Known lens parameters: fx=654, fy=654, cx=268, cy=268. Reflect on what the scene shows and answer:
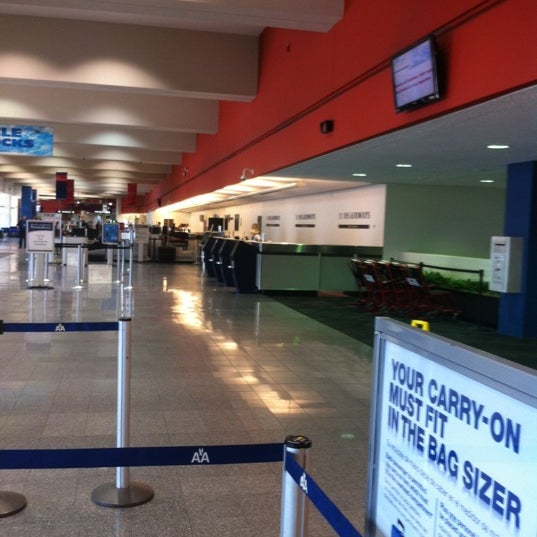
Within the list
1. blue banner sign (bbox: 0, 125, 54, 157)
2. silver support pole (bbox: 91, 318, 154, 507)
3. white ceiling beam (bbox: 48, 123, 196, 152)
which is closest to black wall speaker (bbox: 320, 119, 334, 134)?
silver support pole (bbox: 91, 318, 154, 507)

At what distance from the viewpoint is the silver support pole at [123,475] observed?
359cm

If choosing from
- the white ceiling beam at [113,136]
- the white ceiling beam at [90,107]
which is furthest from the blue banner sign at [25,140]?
the white ceiling beam at [90,107]

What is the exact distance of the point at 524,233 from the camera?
9.77 meters

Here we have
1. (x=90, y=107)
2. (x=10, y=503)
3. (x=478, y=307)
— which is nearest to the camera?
(x=10, y=503)

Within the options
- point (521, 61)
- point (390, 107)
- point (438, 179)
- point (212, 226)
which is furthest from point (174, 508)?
point (212, 226)

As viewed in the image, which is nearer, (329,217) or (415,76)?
(415,76)

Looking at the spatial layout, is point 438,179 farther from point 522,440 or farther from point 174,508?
point 522,440

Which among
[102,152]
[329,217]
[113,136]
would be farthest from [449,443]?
[102,152]

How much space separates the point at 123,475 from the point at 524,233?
784 centimetres

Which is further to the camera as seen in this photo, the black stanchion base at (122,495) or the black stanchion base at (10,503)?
the black stanchion base at (122,495)

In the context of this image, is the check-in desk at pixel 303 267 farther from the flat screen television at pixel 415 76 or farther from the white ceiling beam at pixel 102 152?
the white ceiling beam at pixel 102 152

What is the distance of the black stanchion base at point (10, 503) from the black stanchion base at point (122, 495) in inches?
14.7

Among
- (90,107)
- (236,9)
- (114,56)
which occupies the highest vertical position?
(114,56)

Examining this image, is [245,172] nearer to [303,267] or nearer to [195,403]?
[303,267]
